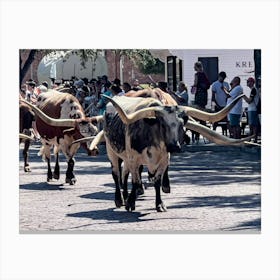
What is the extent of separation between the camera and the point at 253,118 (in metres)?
18.0

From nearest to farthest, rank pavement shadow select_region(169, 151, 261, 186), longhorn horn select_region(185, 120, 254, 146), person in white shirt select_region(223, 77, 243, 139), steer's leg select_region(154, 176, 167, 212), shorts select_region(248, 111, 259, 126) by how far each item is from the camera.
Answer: longhorn horn select_region(185, 120, 254, 146) < steer's leg select_region(154, 176, 167, 212) < shorts select_region(248, 111, 259, 126) < person in white shirt select_region(223, 77, 243, 139) < pavement shadow select_region(169, 151, 261, 186)

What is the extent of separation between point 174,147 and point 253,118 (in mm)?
3563

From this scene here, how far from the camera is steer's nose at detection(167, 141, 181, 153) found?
48.0 feet

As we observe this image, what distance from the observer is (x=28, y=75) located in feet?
58.0

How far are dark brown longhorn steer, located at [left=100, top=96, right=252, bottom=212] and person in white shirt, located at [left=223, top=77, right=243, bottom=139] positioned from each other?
2052mm

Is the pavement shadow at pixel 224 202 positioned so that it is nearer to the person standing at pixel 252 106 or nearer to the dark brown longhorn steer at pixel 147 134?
the dark brown longhorn steer at pixel 147 134

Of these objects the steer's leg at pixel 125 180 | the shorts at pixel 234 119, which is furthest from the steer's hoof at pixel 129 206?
the shorts at pixel 234 119

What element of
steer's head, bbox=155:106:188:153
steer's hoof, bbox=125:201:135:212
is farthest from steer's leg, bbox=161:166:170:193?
steer's head, bbox=155:106:188:153

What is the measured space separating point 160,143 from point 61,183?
3858mm

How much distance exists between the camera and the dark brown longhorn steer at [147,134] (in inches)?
585

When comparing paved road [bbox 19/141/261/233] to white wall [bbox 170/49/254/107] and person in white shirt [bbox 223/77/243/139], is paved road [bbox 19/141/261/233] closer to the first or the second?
person in white shirt [bbox 223/77/243/139]

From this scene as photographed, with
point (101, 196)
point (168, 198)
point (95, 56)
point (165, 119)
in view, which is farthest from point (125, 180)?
point (95, 56)
